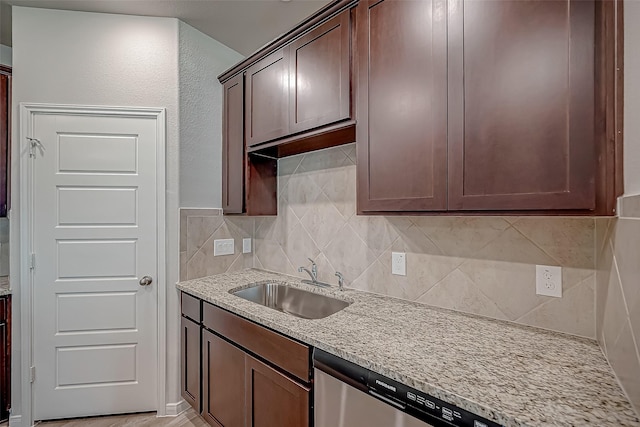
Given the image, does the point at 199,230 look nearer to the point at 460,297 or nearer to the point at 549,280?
the point at 460,297

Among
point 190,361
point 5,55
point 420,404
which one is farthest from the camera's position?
point 5,55

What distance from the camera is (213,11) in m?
2.14

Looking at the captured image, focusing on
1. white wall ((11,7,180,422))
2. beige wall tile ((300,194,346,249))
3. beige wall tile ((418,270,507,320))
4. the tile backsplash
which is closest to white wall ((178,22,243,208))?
white wall ((11,7,180,422))

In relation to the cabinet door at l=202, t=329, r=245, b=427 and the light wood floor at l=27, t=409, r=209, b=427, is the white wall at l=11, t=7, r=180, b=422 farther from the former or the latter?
the cabinet door at l=202, t=329, r=245, b=427

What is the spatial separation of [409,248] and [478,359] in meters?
0.73

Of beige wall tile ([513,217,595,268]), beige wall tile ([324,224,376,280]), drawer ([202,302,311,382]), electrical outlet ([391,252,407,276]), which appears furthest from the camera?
beige wall tile ([324,224,376,280])

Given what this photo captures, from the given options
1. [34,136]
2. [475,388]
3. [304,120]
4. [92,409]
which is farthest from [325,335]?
[34,136]

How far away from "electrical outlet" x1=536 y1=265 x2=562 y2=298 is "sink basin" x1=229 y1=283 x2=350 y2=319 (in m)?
0.94

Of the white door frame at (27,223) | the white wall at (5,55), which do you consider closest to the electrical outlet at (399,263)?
the white door frame at (27,223)

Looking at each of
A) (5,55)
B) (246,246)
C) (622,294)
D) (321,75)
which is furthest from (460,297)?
(5,55)

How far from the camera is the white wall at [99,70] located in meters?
2.04

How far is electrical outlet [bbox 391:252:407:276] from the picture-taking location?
172 cm

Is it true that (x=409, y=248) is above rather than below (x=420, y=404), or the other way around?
above

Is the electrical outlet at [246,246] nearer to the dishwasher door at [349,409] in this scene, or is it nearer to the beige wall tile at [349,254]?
the beige wall tile at [349,254]
